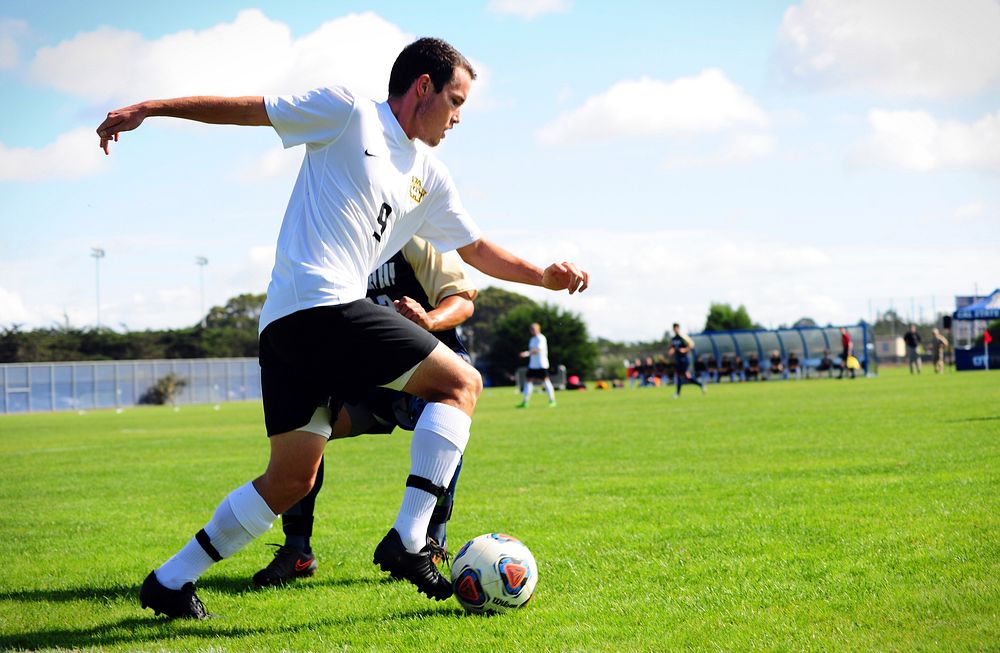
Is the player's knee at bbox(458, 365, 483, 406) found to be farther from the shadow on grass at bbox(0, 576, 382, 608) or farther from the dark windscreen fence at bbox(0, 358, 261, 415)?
the dark windscreen fence at bbox(0, 358, 261, 415)

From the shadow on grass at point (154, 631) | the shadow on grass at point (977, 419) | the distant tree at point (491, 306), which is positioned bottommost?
the shadow on grass at point (154, 631)

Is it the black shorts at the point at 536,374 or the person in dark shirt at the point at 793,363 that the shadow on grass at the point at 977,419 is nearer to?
the black shorts at the point at 536,374

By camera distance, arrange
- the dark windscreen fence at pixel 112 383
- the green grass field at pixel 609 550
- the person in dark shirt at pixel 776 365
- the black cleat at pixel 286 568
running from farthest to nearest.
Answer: the dark windscreen fence at pixel 112 383
the person in dark shirt at pixel 776 365
the black cleat at pixel 286 568
the green grass field at pixel 609 550

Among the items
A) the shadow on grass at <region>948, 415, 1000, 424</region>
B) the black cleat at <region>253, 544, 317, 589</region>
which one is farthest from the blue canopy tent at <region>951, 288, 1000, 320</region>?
the black cleat at <region>253, 544, 317, 589</region>

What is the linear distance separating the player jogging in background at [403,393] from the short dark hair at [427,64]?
3.55ft

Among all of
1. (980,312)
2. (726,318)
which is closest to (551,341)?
(726,318)

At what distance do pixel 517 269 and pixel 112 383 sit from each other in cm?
5521

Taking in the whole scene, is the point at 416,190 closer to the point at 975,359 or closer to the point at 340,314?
the point at 340,314

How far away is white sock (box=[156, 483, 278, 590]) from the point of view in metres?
3.96

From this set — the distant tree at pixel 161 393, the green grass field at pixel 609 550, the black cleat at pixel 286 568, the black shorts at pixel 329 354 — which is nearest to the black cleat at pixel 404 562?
the green grass field at pixel 609 550

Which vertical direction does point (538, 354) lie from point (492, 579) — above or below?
above

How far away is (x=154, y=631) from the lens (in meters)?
3.88

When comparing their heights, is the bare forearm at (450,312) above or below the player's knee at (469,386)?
above

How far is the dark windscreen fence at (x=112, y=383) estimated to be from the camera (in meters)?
52.3
